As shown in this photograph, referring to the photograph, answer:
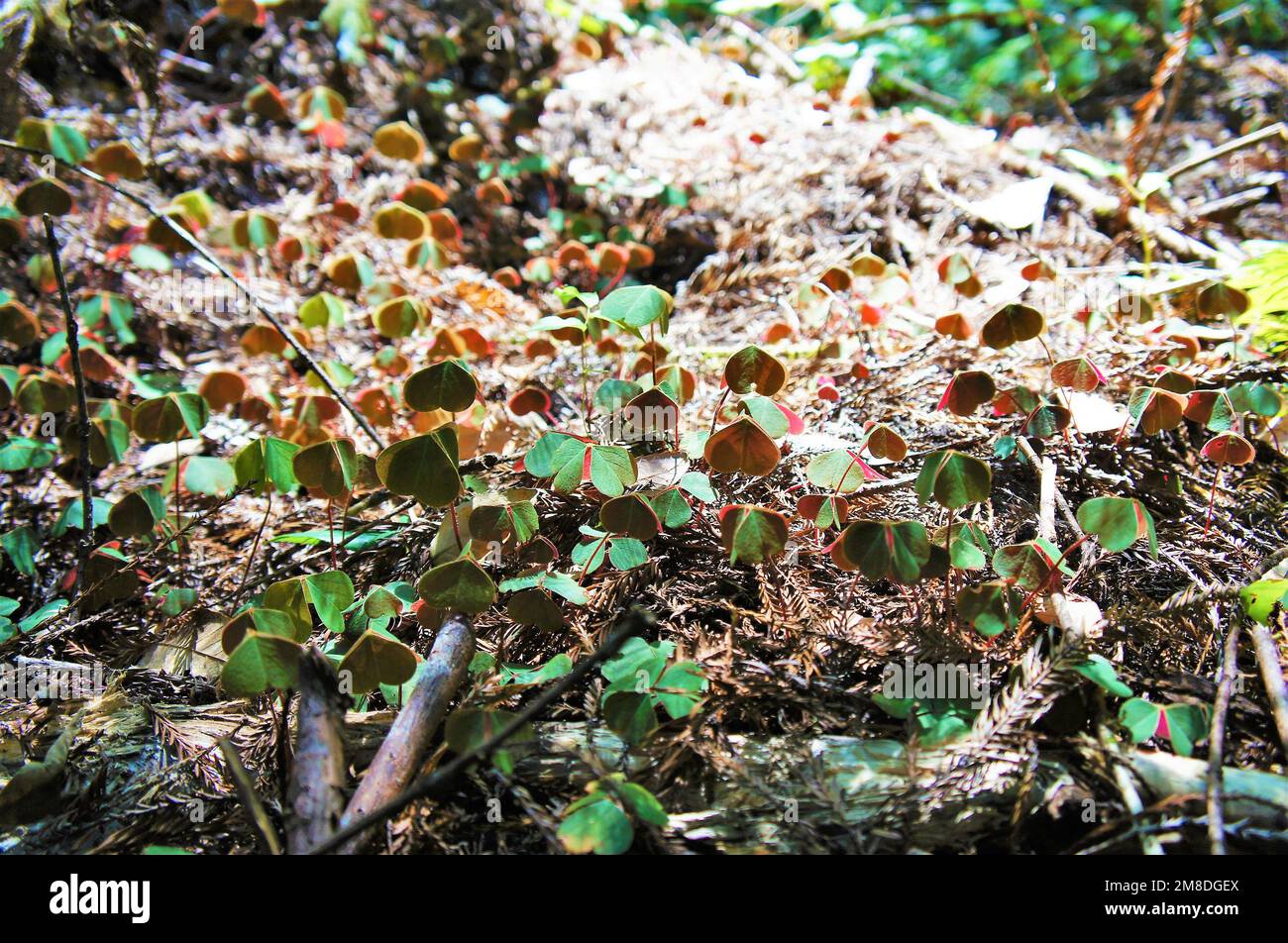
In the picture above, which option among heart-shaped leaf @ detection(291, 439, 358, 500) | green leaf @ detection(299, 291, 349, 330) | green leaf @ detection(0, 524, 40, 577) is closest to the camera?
heart-shaped leaf @ detection(291, 439, 358, 500)

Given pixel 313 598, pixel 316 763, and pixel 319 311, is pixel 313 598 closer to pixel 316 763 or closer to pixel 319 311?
pixel 316 763

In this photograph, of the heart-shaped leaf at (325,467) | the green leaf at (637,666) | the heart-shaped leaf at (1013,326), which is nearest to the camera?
the green leaf at (637,666)

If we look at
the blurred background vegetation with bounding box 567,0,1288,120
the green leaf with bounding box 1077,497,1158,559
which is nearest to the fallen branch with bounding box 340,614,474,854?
the green leaf with bounding box 1077,497,1158,559

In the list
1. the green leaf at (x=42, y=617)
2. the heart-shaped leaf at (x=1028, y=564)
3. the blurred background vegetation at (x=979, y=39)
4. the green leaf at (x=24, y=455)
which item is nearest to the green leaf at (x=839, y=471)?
the heart-shaped leaf at (x=1028, y=564)

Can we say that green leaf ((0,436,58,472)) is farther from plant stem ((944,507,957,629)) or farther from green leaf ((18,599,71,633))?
plant stem ((944,507,957,629))

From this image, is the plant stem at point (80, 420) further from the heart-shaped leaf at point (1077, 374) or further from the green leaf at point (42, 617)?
the heart-shaped leaf at point (1077, 374)

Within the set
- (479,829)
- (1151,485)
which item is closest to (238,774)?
(479,829)
